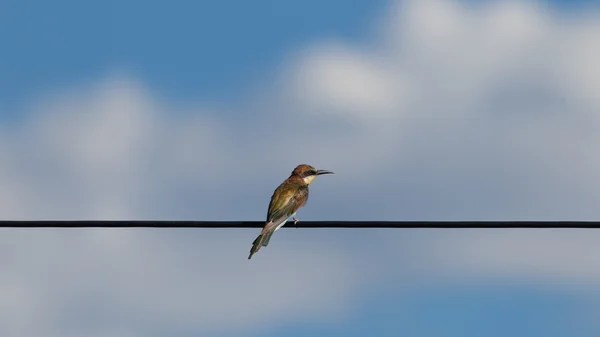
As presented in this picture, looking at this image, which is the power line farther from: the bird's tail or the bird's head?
the bird's head

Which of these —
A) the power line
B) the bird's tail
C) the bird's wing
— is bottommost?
the bird's tail

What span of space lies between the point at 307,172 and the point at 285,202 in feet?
6.43

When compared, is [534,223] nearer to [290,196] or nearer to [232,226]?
[232,226]

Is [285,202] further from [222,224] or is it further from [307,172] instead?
[222,224]

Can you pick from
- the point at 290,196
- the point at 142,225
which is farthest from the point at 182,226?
the point at 290,196

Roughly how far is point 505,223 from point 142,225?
3.23 meters

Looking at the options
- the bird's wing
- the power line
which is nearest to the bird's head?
the bird's wing

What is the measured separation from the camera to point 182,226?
10.3 meters

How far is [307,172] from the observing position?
16797mm

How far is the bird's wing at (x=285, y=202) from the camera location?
1446 centimetres

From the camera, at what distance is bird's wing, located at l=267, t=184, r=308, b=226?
47.4 ft

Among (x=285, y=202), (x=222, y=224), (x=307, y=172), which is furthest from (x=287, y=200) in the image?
(x=222, y=224)

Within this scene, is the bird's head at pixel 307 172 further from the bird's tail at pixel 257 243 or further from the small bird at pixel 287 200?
the bird's tail at pixel 257 243

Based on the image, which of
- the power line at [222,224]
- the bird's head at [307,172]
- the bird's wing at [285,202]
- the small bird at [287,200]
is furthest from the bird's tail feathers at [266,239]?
the power line at [222,224]
